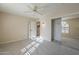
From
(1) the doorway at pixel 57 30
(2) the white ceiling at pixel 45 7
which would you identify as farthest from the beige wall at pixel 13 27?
(1) the doorway at pixel 57 30

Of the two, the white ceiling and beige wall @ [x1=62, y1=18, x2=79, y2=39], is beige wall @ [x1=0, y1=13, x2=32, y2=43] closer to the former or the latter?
the white ceiling

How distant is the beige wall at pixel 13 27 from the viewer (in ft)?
9.63

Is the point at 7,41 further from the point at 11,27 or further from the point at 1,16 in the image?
the point at 1,16

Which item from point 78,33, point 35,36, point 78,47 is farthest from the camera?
point 35,36

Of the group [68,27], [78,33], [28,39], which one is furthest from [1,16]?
[78,33]

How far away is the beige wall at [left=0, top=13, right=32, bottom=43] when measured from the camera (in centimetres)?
294

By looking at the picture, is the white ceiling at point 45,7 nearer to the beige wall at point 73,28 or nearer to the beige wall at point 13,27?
the beige wall at point 73,28

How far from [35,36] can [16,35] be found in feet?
2.29

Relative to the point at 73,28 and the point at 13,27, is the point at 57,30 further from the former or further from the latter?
the point at 13,27

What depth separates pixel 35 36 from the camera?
305 centimetres

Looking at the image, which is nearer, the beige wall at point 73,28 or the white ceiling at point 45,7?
the white ceiling at point 45,7

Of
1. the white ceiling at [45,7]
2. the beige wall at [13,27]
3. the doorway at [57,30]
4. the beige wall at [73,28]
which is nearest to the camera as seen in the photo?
the white ceiling at [45,7]

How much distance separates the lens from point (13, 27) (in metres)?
3.29

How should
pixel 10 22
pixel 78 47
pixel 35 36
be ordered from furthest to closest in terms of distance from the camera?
pixel 10 22 < pixel 35 36 < pixel 78 47
